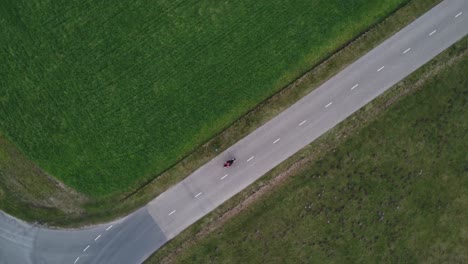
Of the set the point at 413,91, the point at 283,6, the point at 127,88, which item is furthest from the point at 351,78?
the point at 127,88

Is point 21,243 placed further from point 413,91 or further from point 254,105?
point 413,91

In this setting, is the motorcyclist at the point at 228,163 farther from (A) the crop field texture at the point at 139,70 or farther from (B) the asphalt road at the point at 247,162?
(A) the crop field texture at the point at 139,70

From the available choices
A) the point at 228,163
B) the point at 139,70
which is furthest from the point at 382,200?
the point at 139,70

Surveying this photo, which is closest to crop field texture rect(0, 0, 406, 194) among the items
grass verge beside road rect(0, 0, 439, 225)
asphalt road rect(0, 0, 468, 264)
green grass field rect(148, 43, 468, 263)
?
grass verge beside road rect(0, 0, 439, 225)

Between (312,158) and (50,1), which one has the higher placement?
(50,1)

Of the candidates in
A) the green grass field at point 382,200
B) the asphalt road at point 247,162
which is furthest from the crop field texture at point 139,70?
the green grass field at point 382,200

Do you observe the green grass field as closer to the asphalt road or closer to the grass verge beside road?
the asphalt road
